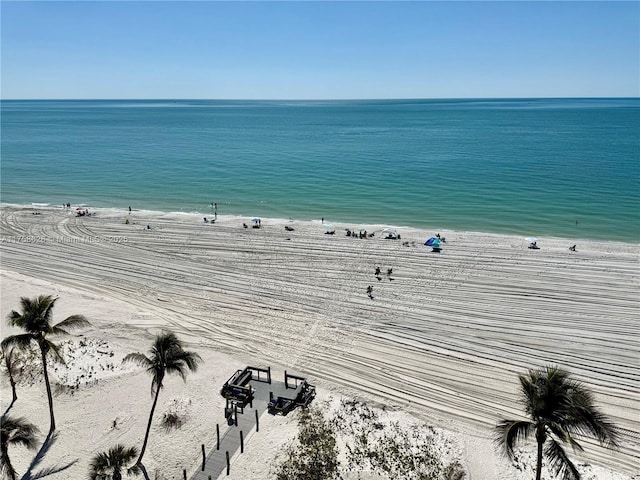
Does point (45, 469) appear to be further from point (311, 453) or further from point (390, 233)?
point (390, 233)

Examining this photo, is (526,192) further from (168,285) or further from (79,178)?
(79,178)

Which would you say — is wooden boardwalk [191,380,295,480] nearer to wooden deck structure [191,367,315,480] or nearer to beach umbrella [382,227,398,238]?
wooden deck structure [191,367,315,480]

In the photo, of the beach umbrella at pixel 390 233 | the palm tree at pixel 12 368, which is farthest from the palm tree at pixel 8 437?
the beach umbrella at pixel 390 233

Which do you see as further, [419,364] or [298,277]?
[298,277]

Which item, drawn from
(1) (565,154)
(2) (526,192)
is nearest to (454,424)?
(2) (526,192)

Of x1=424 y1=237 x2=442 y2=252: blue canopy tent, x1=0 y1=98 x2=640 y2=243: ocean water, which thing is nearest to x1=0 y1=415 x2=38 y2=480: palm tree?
x1=424 y1=237 x2=442 y2=252: blue canopy tent

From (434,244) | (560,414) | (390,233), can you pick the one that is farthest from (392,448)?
(390,233)
